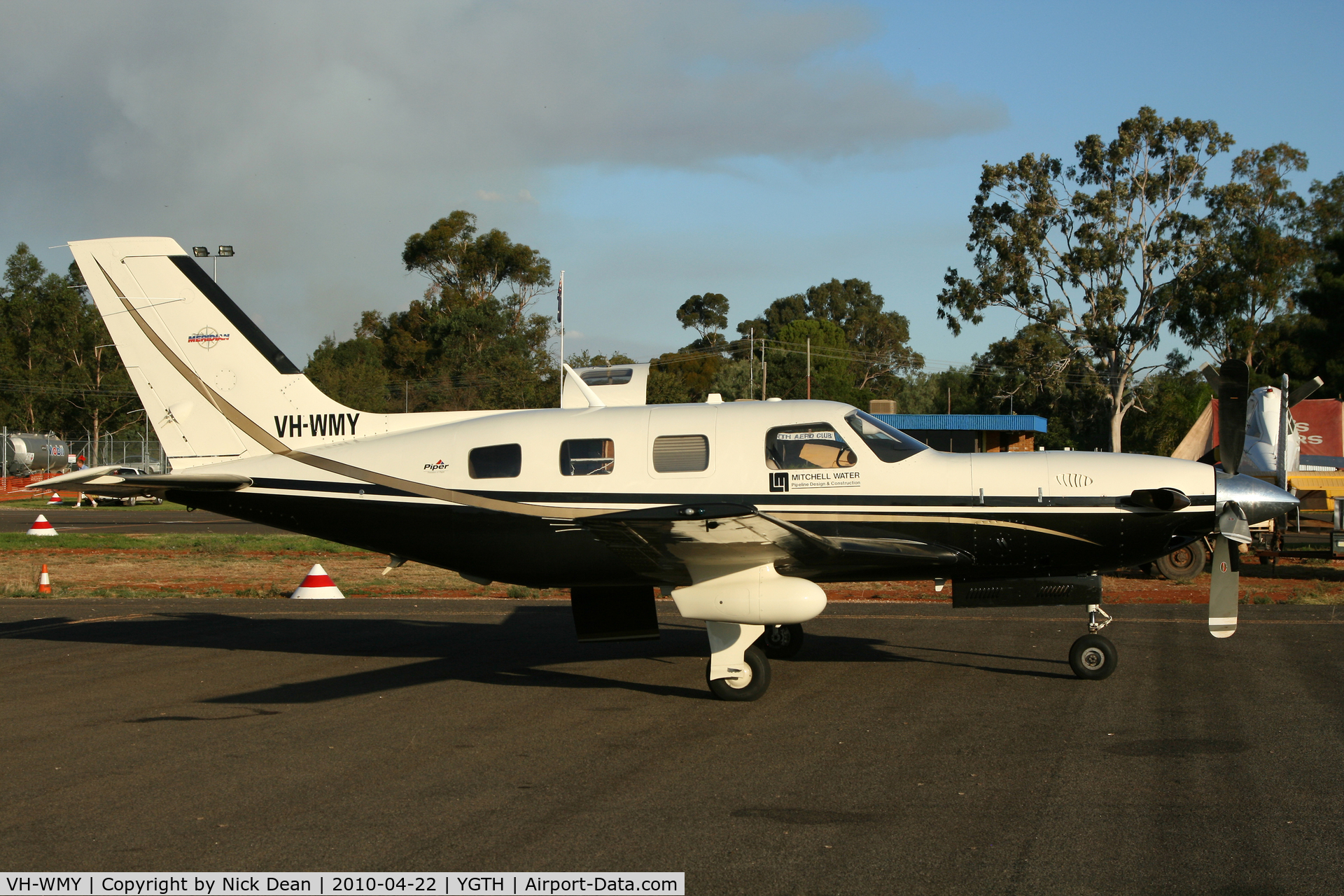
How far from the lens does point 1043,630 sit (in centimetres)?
1309

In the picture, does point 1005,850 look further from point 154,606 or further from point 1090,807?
point 154,606

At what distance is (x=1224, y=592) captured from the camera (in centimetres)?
973

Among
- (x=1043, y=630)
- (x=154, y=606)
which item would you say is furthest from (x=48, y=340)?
(x=1043, y=630)

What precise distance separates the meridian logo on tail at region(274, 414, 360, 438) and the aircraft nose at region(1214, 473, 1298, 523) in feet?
28.9

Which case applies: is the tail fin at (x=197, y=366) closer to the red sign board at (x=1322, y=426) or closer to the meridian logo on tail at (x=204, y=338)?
the meridian logo on tail at (x=204, y=338)

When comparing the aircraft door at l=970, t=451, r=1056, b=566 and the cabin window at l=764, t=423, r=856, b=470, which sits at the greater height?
the cabin window at l=764, t=423, r=856, b=470

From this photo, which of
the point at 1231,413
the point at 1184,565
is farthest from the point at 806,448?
the point at 1184,565

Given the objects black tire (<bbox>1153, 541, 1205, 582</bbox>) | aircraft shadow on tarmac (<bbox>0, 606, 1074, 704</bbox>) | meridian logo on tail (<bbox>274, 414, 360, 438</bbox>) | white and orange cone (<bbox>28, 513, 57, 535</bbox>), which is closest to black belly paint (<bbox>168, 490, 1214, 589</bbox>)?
meridian logo on tail (<bbox>274, 414, 360, 438</bbox>)

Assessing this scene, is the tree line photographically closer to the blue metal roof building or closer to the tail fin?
the blue metal roof building

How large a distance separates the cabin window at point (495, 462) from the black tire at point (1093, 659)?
5745 millimetres

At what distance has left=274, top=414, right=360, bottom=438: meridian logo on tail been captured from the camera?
11.2 m

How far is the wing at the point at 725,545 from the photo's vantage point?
8195 mm

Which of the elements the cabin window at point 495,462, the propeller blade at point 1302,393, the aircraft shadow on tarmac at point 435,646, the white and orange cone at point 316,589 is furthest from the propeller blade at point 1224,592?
the white and orange cone at point 316,589

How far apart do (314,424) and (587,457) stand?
132 inches
